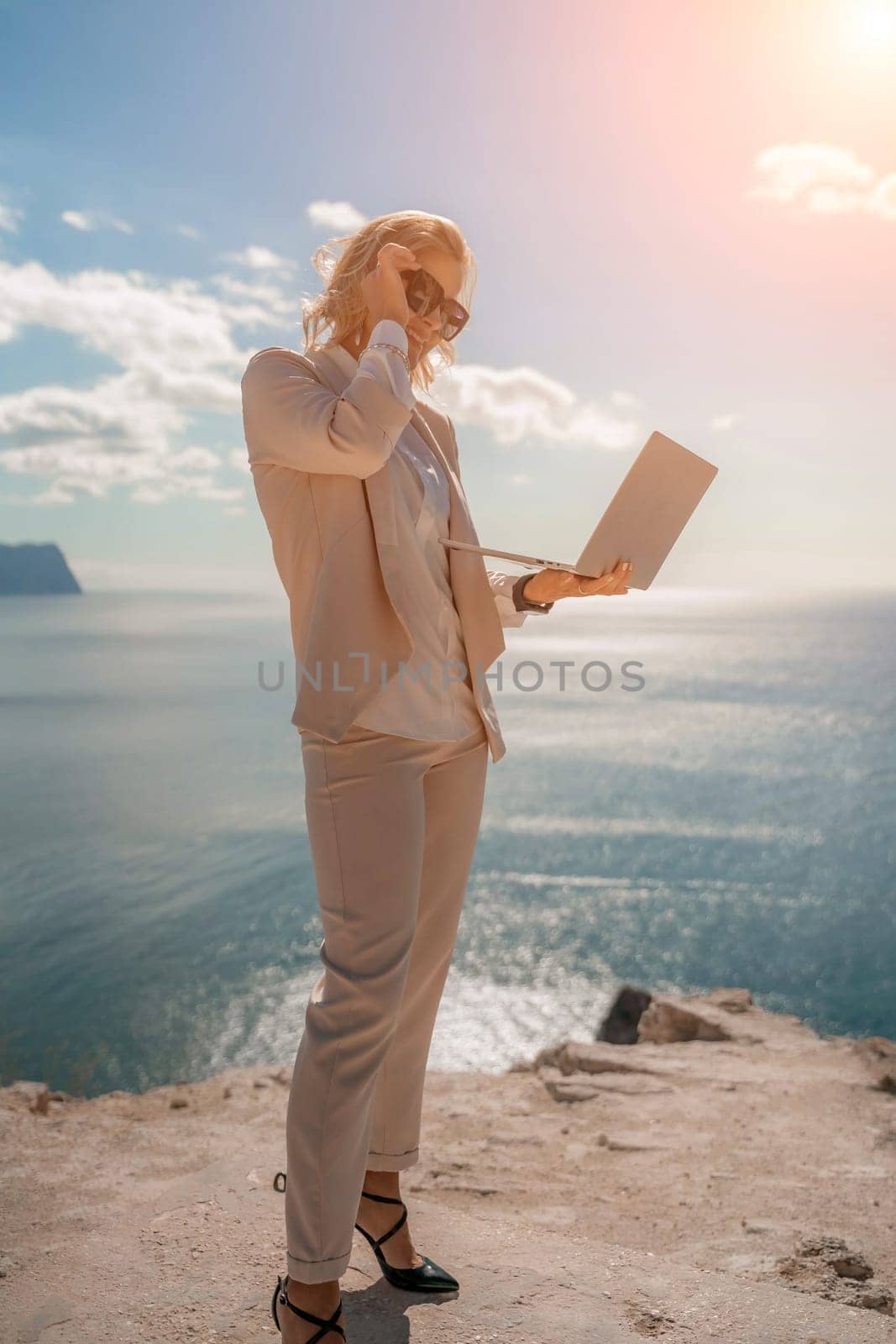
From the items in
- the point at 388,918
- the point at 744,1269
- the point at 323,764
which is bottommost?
the point at 744,1269

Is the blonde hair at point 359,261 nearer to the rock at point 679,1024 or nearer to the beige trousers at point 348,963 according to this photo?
the beige trousers at point 348,963

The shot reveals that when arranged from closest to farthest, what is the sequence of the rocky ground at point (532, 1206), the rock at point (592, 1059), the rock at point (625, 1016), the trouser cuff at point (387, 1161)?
the rocky ground at point (532, 1206)
the trouser cuff at point (387, 1161)
the rock at point (592, 1059)
the rock at point (625, 1016)

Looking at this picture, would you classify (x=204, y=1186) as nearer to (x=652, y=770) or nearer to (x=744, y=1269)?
(x=744, y=1269)

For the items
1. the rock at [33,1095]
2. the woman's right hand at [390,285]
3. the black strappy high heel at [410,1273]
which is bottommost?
the rock at [33,1095]

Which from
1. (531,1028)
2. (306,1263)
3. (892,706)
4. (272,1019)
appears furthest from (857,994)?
(892,706)

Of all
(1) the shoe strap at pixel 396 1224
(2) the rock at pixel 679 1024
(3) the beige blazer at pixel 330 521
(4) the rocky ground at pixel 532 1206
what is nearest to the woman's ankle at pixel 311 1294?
(4) the rocky ground at pixel 532 1206

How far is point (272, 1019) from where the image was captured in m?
14.2

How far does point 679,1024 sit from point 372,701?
4418 millimetres

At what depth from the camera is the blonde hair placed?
1994 mm

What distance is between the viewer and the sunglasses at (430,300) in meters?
1.99

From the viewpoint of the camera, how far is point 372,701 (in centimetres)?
180

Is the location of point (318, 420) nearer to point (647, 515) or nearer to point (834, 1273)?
point (647, 515)

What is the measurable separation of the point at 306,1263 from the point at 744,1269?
1.24 metres

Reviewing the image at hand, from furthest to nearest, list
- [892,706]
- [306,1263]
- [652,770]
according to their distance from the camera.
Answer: [892,706] < [652,770] < [306,1263]
